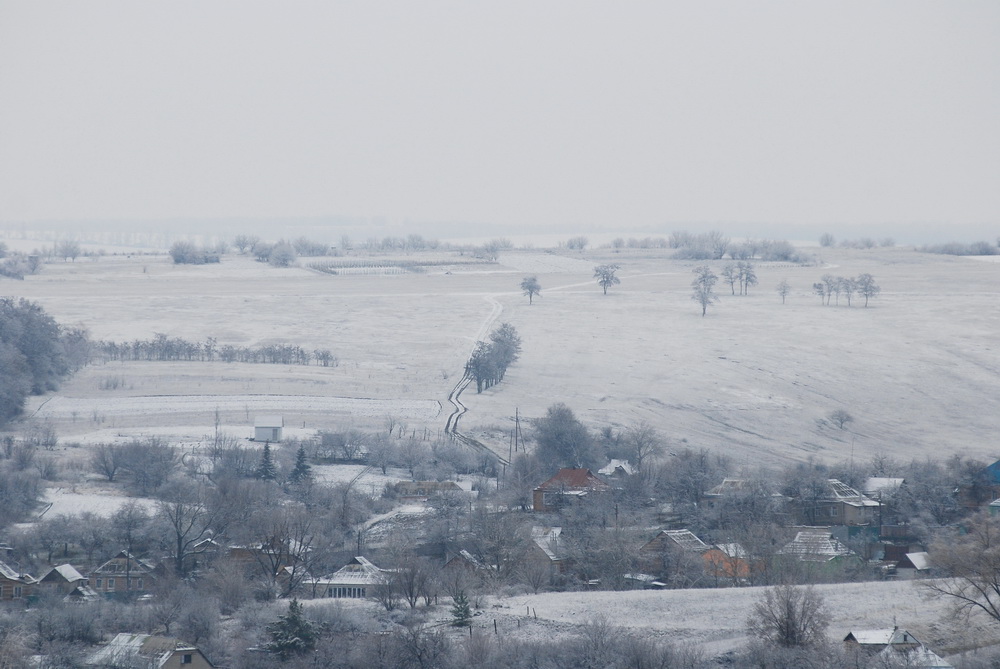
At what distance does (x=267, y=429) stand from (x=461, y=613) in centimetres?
1424

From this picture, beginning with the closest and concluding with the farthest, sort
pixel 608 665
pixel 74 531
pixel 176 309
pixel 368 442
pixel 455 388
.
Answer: pixel 608 665, pixel 74 531, pixel 368 442, pixel 455 388, pixel 176 309

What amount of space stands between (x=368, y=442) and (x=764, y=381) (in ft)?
46.4

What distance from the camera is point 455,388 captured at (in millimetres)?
38344

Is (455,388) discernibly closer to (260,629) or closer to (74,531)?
(74,531)

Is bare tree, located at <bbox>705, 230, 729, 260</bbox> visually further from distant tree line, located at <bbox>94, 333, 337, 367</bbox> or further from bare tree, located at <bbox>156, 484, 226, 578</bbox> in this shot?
bare tree, located at <bbox>156, 484, 226, 578</bbox>

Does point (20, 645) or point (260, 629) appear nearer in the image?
point (20, 645)

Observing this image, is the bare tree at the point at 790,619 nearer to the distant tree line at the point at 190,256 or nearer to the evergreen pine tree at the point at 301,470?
the evergreen pine tree at the point at 301,470

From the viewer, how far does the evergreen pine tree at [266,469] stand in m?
28.5

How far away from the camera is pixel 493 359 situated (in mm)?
39031

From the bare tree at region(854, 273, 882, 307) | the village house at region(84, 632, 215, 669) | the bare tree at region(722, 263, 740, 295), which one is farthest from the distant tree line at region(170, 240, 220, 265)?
the village house at region(84, 632, 215, 669)

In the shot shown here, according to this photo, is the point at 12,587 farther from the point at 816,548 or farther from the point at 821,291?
the point at 821,291

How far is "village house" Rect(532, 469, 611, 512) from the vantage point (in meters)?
26.8

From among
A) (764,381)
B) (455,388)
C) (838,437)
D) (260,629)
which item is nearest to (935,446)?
(838,437)

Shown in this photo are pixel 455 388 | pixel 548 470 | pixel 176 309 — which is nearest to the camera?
pixel 548 470
